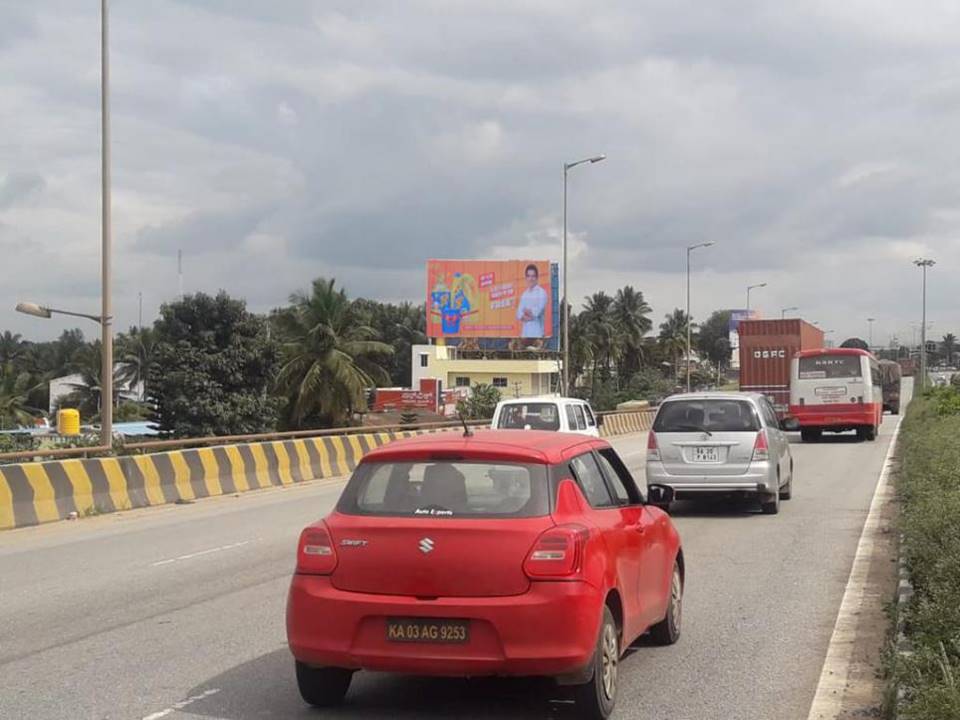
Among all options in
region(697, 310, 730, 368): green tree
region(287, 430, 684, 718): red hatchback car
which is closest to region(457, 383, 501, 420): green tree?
region(287, 430, 684, 718): red hatchback car

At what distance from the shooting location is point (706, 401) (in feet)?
53.6

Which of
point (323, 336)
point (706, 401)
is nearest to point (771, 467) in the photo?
point (706, 401)

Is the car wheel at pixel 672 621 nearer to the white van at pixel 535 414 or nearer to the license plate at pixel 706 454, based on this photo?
the license plate at pixel 706 454

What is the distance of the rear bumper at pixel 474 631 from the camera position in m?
5.72

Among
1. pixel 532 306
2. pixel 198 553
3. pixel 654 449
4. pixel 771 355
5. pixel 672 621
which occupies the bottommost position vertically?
pixel 198 553

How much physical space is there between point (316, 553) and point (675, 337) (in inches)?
4647

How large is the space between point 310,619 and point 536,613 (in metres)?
1.19

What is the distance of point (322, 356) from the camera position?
5550 centimetres

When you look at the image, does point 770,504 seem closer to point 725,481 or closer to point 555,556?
point 725,481

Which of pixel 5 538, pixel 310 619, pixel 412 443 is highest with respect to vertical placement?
pixel 412 443

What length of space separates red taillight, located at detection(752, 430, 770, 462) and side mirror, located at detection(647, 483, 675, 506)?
8.01m

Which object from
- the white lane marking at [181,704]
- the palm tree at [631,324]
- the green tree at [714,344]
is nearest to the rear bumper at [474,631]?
the white lane marking at [181,704]

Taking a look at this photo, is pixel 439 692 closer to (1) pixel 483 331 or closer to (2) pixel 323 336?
(2) pixel 323 336

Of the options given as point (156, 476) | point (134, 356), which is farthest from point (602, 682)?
point (134, 356)
